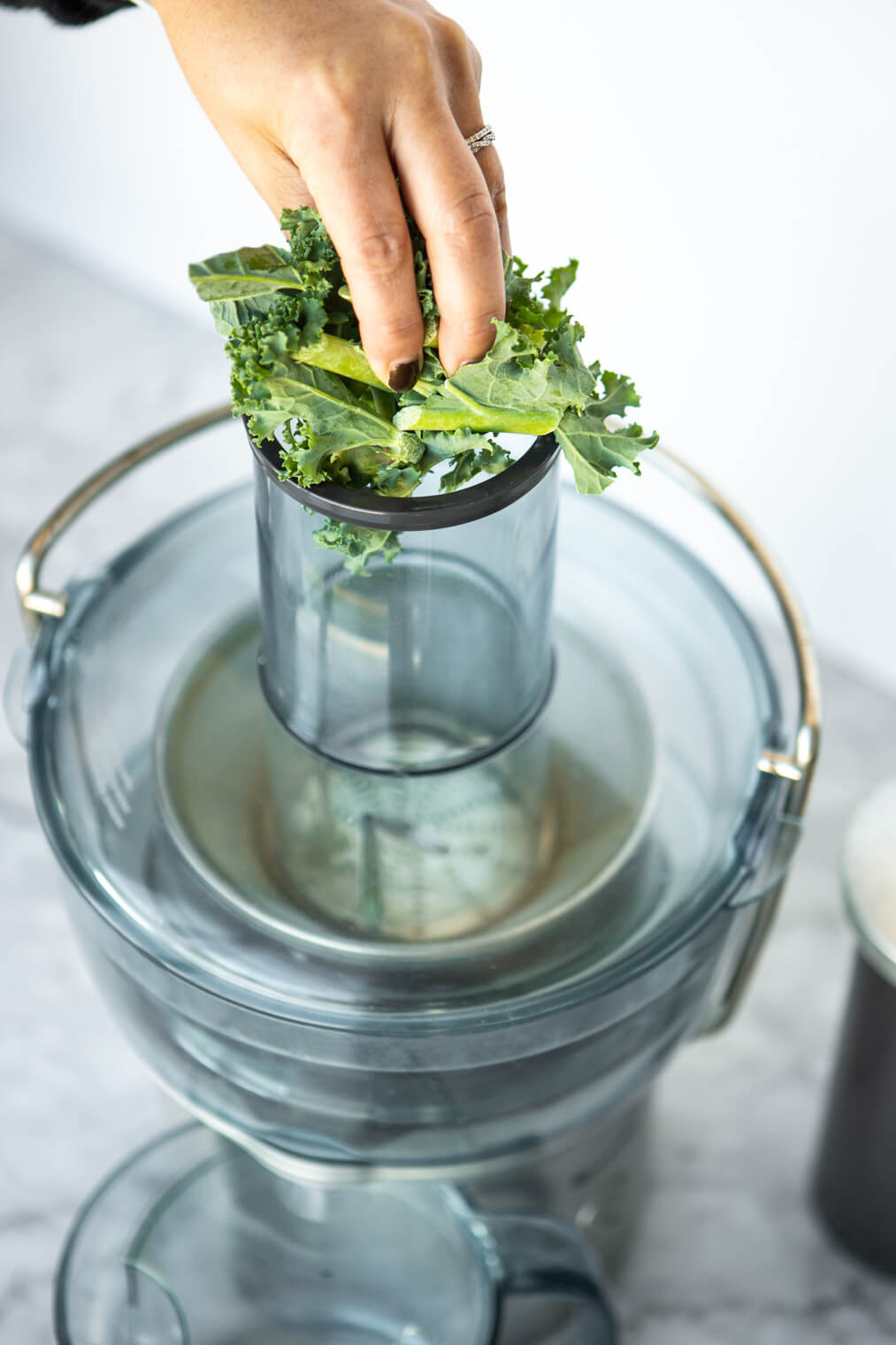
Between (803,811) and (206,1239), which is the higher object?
(803,811)

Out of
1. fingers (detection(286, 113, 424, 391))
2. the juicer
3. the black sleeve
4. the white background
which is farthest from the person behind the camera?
the white background

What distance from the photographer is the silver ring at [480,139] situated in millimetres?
630

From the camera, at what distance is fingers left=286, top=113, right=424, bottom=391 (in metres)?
0.56

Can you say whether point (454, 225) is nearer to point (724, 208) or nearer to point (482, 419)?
point (482, 419)

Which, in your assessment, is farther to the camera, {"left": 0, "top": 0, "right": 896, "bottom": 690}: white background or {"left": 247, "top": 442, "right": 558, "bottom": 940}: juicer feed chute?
{"left": 0, "top": 0, "right": 896, "bottom": 690}: white background

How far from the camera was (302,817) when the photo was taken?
0.75 meters

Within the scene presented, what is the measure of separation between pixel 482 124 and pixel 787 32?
45 centimetres

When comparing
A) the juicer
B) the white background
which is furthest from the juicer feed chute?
the white background

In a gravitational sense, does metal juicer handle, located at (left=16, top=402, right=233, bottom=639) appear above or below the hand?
below

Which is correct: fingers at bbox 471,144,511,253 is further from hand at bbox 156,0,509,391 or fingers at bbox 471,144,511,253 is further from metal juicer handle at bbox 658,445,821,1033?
metal juicer handle at bbox 658,445,821,1033

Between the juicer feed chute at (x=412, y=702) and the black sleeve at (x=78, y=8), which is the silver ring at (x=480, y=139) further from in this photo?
the black sleeve at (x=78, y=8)

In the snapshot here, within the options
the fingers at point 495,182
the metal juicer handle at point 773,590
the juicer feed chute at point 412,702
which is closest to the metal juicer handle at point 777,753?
the metal juicer handle at point 773,590

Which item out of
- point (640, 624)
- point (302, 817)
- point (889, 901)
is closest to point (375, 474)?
point (302, 817)

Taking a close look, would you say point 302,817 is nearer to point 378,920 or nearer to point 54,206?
point 378,920
